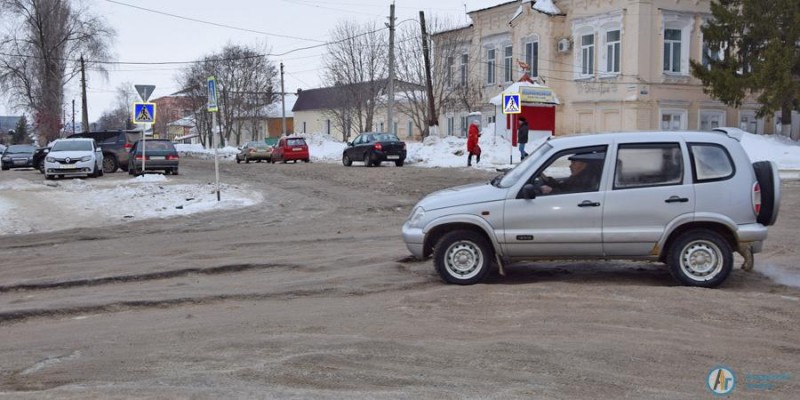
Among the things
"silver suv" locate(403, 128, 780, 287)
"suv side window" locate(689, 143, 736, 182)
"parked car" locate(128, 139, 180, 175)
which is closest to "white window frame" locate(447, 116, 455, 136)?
"parked car" locate(128, 139, 180, 175)

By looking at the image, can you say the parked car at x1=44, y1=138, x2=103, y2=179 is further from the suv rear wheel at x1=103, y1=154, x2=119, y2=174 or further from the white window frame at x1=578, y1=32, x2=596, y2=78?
the white window frame at x1=578, y1=32, x2=596, y2=78

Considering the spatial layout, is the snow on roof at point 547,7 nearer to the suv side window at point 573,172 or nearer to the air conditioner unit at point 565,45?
the air conditioner unit at point 565,45

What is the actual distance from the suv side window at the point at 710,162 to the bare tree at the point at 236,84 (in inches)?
2888

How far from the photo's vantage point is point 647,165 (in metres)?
8.20

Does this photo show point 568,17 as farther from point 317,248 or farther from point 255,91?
point 255,91

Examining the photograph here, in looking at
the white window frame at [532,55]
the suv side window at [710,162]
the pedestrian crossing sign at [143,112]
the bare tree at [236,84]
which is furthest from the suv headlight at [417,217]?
the bare tree at [236,84]

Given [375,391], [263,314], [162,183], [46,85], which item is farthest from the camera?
[46,85]

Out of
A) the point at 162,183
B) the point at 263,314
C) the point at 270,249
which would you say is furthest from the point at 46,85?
the point at 263,314

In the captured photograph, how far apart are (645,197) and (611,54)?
3083 centimetres

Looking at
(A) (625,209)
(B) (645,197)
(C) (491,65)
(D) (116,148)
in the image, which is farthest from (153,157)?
(B) (645,197)

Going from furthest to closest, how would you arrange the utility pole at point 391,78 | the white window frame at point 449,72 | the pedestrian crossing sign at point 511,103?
the white window frame at point 449,72, the utility pole at point 391,78, the pedestrian crossing sign at point 511,103

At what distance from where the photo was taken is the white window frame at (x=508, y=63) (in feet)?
144

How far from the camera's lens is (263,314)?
A: 24.2 ft

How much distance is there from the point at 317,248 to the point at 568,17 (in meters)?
31.7
